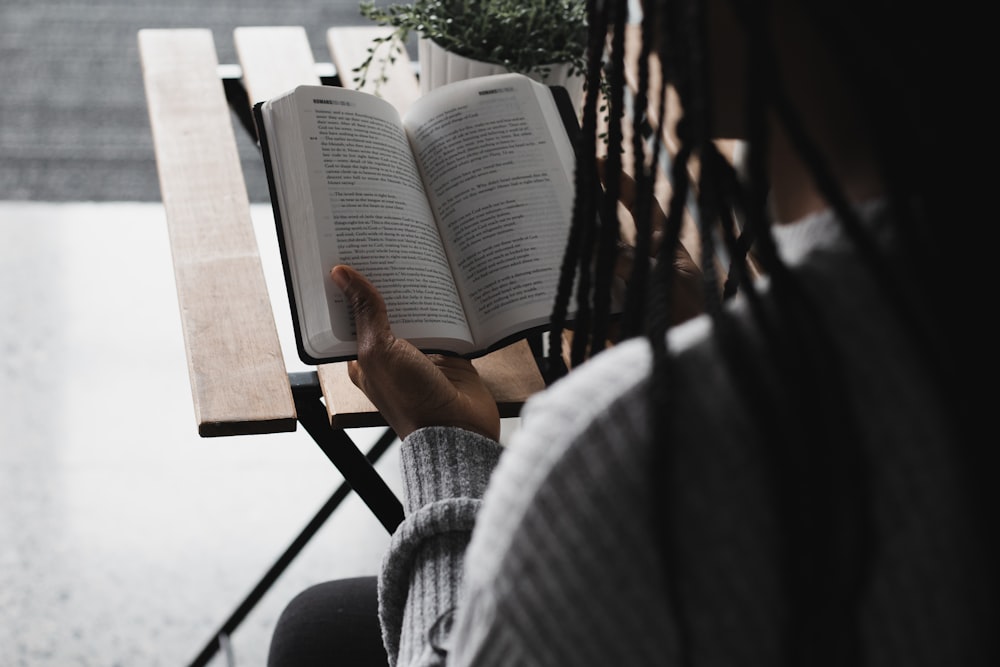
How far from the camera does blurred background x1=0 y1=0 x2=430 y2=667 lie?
1455 mm

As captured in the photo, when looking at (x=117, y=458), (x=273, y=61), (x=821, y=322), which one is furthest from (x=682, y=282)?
(x=117, y=458)

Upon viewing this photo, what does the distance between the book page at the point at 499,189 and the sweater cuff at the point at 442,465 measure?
0.33 ft

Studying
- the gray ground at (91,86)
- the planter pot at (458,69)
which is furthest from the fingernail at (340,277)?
the gray ground at (91,86)

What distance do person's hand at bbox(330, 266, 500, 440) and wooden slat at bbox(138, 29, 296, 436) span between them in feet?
0.32

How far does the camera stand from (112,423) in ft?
5.64

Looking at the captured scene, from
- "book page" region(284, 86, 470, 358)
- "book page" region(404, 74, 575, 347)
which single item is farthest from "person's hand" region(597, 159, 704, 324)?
"book page" region(284, 86, 470, 358)

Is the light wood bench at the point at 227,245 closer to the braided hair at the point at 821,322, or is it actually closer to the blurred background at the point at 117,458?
the blurred background at the point at 117,458

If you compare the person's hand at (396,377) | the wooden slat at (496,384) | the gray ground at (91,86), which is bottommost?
the gray ground at (91,86)

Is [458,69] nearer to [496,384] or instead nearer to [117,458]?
[496,384]

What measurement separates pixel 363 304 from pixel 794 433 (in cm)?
48

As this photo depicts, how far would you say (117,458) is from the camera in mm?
1661

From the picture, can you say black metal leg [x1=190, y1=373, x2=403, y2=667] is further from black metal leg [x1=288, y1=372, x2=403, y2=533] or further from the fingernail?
the fingernail

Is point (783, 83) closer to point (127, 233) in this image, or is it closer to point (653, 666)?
point (653, 666)

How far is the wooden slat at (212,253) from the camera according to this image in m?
0.83
